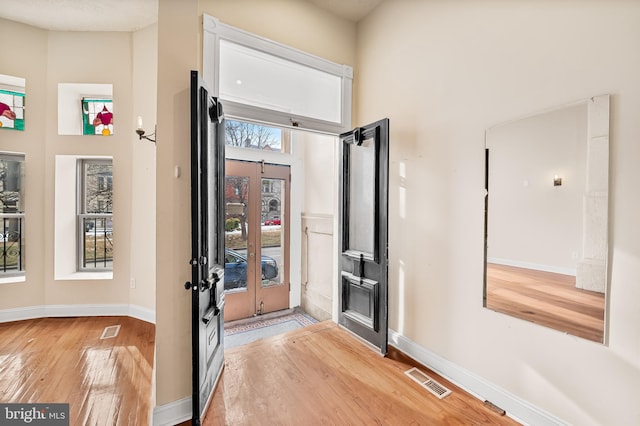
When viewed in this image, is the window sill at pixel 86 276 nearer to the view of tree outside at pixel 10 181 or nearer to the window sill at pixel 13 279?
the window sill at pixel 13 279

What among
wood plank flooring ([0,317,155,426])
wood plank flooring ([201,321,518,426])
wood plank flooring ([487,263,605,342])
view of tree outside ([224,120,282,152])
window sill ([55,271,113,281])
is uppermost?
view of tree outside ([224,120,282,152])

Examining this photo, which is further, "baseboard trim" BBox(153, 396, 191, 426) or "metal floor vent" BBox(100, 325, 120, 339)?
"metal floor vent" BBox(100, 325, 120, 339)

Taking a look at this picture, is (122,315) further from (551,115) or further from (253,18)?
(551,115)

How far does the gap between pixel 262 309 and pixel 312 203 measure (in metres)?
1.77

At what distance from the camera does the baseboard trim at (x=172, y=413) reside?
176cm

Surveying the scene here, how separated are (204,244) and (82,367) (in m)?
1.91

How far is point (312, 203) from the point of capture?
418 cm

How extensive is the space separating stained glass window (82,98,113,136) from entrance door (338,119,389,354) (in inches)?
127

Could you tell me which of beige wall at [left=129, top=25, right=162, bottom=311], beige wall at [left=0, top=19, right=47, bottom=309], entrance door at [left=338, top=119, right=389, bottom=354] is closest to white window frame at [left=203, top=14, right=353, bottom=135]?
entrance door at [left=338, top=119, right=389, bottom=354]

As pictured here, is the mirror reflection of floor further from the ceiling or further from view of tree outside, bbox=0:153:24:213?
the ceiling

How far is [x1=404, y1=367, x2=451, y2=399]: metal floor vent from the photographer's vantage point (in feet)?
6.80

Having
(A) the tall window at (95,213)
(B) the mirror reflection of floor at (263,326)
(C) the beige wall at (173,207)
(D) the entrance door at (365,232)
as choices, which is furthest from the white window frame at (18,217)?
(D) the entrance door at (365,232)

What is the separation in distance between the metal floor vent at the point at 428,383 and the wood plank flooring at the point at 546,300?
0.77 meters

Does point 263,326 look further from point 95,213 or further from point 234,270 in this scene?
point 95,213
